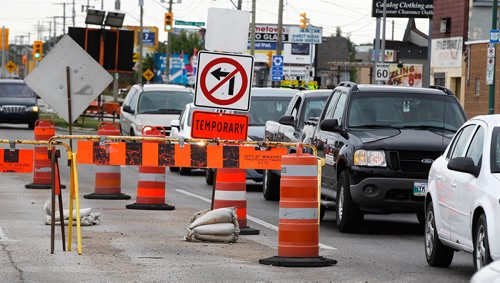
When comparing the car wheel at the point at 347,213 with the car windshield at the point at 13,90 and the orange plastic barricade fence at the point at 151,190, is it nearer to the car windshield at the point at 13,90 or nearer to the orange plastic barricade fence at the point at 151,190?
the orange plastic barricade fence at the point at 151,190

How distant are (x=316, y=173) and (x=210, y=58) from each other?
3.18 metres

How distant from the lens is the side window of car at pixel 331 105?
713 inches

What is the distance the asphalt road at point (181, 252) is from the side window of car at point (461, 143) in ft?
3.60

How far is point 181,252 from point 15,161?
2.07m

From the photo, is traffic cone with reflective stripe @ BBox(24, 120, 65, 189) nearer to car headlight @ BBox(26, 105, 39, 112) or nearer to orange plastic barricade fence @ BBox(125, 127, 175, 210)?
orange plastic barricade fence @ BBox(125, 127, 175, 210)

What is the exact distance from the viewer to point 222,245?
14047 mm

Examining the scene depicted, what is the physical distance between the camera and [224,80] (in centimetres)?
1494

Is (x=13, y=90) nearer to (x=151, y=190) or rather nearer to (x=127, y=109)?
(x=127, y=109)

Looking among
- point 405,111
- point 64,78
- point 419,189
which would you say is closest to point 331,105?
point 405,111

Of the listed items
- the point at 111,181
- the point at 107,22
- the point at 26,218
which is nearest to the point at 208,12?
the point at 26,218

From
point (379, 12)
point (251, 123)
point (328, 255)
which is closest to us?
point (328, 255)

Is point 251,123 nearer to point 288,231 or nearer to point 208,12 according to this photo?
point 208,12

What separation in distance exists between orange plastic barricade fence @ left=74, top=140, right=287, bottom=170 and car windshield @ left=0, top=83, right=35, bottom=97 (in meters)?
35.0

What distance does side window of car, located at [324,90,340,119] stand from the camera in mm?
18109
